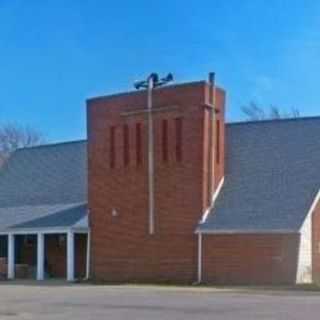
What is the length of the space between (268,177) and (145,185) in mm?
5569

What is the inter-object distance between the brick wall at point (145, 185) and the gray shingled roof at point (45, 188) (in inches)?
73.4

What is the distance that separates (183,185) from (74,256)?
7126mm

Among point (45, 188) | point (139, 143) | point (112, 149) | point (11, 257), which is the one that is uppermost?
point (139, 143)

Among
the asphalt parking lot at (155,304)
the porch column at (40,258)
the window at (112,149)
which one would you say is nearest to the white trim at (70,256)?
the porch column at (40,258)

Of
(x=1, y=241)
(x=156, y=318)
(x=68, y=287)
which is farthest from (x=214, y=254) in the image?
(x=156, y=318)

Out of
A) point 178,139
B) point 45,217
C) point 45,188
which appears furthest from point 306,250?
point 45,188

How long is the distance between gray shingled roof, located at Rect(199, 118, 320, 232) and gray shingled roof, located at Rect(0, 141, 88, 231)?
7.60 m

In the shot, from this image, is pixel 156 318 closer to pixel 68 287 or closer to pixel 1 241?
pixel 68 287

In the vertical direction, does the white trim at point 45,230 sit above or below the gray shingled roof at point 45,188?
below

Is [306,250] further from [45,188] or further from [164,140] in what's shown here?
[45,188]

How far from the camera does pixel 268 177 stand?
3850 cm

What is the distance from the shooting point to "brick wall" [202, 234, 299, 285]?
3522 cm

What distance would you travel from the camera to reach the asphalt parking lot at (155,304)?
67.2 ft

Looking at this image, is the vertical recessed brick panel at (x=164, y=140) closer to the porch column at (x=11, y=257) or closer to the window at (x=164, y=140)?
the window at (x=164, y=140)
